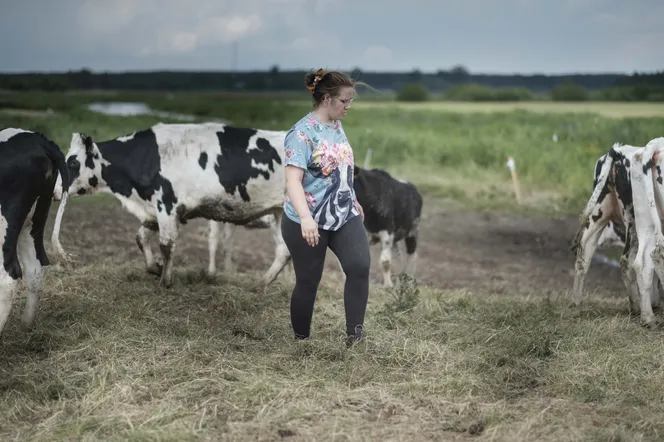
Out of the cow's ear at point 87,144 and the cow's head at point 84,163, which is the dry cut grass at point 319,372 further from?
the cow's ear at point 87,144

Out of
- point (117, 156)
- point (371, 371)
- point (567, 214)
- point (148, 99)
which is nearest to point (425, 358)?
point (371, 371)

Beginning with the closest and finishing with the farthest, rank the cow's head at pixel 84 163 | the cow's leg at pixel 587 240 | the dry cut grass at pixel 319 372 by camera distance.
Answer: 1. the dry cut grass at pixel 319 372
2. the cow's leg at pixel 587 240
3. the cow's head at pixel 84 163

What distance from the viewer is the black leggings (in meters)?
6.12

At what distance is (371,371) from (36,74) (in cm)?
1278

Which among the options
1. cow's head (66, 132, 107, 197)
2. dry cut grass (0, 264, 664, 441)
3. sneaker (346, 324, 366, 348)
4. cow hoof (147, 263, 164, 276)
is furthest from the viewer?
cow's head (66, 132, 107, 197)

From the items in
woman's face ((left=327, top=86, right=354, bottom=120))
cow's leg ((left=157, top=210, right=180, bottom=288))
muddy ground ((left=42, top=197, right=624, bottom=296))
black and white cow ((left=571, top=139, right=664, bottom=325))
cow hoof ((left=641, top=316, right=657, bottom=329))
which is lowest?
muddy ground ((left=42, top=197, right=624, bottom=296))

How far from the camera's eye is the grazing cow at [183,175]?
8.98 meters

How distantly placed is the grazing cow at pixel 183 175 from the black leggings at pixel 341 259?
105 inches

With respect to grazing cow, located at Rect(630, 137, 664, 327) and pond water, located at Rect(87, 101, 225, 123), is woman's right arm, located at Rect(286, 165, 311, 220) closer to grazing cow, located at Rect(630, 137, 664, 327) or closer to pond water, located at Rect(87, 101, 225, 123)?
grazing cow, located at Rect(630, 137, 664, 327)

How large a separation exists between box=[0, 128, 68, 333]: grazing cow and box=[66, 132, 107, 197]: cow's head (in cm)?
251

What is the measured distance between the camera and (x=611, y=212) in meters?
8.59

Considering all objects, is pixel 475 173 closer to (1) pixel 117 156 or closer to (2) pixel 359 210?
(1) pixel 117 156

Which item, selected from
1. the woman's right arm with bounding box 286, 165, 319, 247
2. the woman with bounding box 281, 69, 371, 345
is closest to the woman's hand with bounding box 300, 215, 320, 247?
the woman's right arm with bounding box 286, 165, 319, 247

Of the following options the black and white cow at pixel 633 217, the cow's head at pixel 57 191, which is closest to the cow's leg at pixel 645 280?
the black and white cow at pixel 633 217
